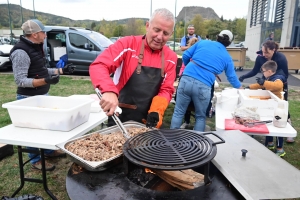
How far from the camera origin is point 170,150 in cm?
130

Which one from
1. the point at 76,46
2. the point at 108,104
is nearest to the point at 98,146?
the point at 108,104

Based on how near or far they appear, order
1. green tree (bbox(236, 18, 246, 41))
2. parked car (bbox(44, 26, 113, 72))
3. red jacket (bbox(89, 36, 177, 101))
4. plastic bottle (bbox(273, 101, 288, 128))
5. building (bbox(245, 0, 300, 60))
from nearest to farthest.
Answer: red jacket (bbox(89, 36, 177, 101)) → plastic bottle (bbox(273, 101, 288, 128)) → parked car (bbox(44, 26, 113, 72)) → building (bbox(245, 0, 300, 60)) → green tree (bbox(236, 18, 246, 41))

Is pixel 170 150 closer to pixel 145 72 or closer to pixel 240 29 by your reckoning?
→ pixel 145 72

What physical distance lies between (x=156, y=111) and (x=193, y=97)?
5.21 feet

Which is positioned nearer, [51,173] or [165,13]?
[165,13]

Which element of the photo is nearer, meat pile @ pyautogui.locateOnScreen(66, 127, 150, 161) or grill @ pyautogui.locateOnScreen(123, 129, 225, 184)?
grill @ pyautogui.locateOnScreen(123, 129, 225, 184)

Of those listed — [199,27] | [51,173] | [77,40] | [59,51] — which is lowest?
[51,173]

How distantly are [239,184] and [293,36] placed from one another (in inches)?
595

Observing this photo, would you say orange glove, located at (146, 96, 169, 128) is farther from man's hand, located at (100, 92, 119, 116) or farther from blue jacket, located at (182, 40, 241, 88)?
blue jacket, located at (182, 40, 241, 88)

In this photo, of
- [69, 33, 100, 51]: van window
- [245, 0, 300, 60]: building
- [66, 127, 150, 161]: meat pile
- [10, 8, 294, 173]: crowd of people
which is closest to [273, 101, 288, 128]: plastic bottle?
[10, 8, 294, 173]: crowd of people

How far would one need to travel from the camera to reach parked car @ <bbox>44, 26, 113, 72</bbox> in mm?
9242

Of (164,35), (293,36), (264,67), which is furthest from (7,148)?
(293,36)

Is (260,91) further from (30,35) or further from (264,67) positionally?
(30,35)

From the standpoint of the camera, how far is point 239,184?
116 cm
